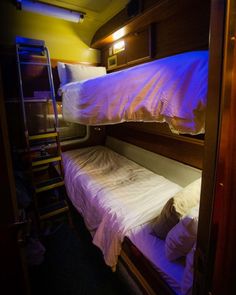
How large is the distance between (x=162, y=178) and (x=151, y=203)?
1.80 ft

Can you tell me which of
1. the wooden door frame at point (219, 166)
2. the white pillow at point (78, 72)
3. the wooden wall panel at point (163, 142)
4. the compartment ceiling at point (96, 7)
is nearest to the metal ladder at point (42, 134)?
the white pillow at point (78, 72)

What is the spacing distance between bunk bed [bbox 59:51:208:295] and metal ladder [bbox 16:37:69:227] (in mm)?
235

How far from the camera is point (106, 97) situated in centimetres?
156

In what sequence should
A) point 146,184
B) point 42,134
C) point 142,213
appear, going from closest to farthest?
point 142,213 → point 146,184 → point 42,134

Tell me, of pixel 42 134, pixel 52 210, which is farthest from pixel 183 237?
pixel 42 134

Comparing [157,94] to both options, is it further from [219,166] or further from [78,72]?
[78,72]

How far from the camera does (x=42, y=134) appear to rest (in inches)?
82.9

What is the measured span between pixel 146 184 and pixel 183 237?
950 millimetres

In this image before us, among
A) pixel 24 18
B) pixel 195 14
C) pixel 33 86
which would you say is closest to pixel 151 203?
pixel 195 14

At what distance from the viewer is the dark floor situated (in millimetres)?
1450

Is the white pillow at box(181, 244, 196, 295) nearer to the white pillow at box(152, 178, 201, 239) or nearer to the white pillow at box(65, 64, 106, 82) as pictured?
the white pillow at box(152, 178, 201, 239)

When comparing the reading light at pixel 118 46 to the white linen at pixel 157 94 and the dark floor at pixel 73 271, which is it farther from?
the dark floor at pixel 73 271

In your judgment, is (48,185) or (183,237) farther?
(48,185)

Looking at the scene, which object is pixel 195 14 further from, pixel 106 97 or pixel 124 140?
pixel 124 140
